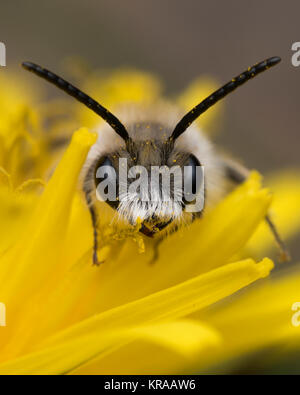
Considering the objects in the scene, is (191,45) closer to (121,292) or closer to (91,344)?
(121,292)

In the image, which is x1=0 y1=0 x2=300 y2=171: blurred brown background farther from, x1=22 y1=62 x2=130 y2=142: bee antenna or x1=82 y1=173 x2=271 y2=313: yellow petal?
x1=22 y1=62 x2=130 y2=142: bee antenna

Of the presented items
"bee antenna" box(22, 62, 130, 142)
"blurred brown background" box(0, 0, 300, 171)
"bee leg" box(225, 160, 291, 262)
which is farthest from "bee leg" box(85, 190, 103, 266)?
"blurred brown background" box(0, 0, 300, 171)

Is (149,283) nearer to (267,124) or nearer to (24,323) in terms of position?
(24,323)

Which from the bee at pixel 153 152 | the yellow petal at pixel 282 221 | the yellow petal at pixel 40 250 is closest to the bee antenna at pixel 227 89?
the bee at pixel 153 152

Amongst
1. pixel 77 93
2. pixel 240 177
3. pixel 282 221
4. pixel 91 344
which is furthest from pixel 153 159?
pixel 282 221

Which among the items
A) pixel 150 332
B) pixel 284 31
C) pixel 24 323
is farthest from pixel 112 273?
pixel 284 31

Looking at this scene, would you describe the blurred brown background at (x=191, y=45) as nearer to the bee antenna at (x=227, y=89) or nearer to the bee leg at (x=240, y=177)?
the bee leg at (x=240, y=177)
